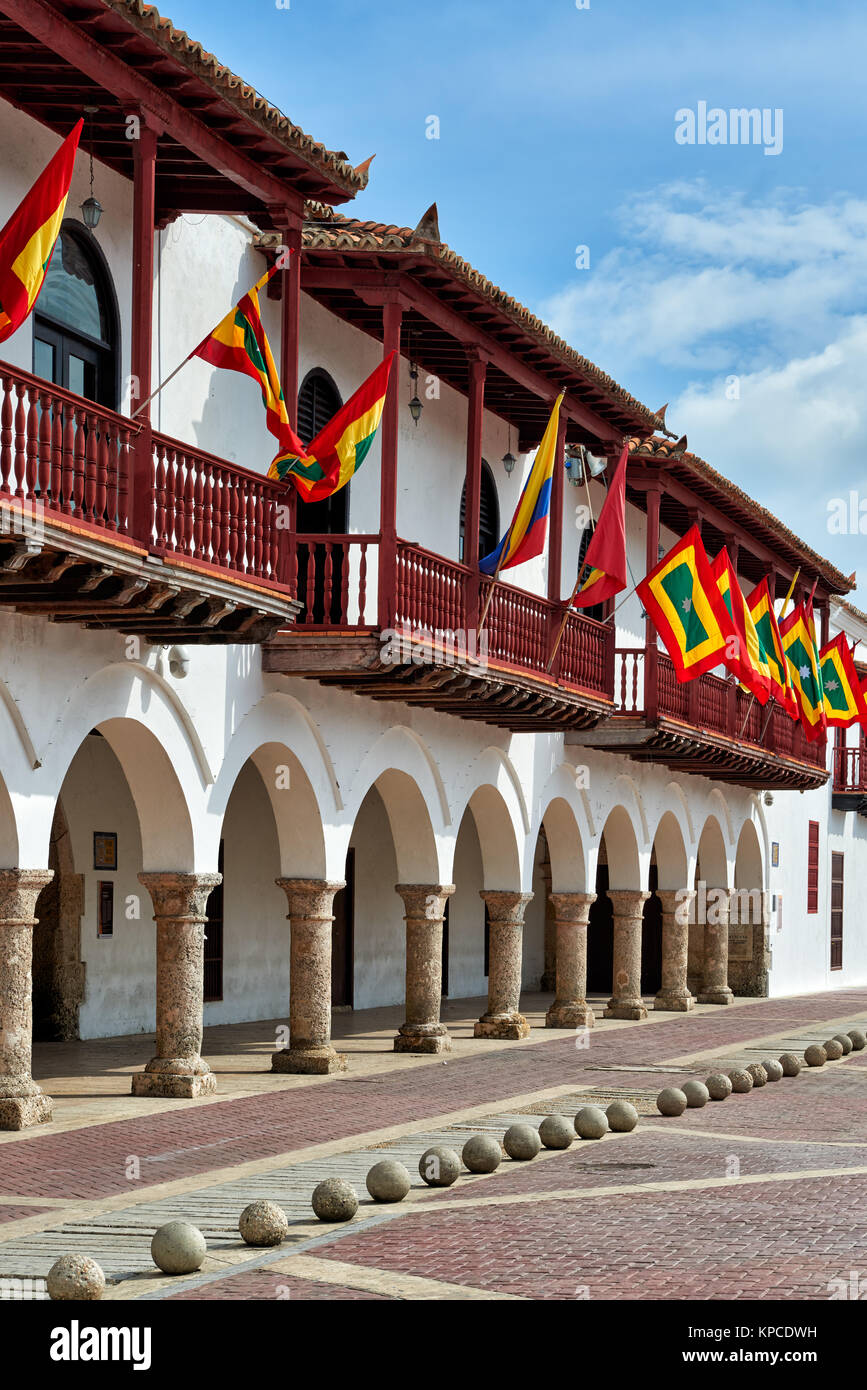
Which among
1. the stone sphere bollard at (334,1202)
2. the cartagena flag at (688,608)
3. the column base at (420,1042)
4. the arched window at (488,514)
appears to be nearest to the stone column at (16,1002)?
the stone sphere bollard at (334,1202)

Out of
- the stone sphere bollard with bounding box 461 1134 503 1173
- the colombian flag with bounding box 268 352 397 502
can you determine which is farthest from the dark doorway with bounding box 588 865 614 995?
the stone sphere bollard with bounding box 461 1134 503 1173

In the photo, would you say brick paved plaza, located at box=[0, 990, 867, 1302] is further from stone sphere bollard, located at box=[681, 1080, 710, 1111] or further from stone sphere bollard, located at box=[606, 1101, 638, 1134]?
stone sphere bollard, located at box=[681, 1080, 710, 1111]

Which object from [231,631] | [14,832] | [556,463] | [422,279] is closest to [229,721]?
[231,631]

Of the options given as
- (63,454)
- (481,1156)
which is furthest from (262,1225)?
(63,454)

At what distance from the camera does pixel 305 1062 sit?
16969 mm

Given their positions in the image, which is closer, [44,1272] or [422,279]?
[44,1272]

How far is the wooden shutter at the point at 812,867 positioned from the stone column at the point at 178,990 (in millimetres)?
23743

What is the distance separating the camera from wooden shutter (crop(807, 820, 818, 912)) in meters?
37.3

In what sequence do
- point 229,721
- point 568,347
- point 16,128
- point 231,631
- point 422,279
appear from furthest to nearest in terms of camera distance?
point 568,347 → point 422,279 → point 229,721 → point 231,631 → point 16,128

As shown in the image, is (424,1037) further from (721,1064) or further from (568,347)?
(568,347)

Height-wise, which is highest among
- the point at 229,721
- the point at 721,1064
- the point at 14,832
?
the point at 229,721

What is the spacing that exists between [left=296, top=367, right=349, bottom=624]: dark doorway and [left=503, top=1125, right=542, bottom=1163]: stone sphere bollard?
5579mm

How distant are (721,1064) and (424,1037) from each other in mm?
2965

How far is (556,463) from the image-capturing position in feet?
66.7
